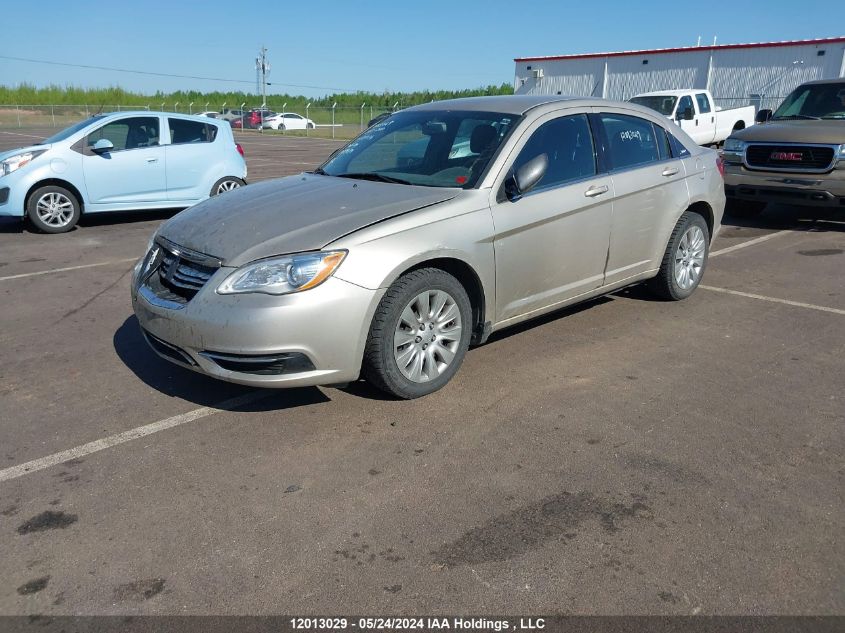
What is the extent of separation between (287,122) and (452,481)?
1941 inches

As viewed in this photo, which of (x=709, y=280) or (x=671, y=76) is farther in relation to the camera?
(x=671, y=76)

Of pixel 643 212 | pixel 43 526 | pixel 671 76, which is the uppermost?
pixel 671 76

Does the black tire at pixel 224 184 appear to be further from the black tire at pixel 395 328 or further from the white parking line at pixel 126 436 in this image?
the black tire at pixel 395 328

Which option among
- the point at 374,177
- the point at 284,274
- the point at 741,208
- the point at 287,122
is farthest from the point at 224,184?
the point at 287,122

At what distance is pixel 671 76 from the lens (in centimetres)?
3778

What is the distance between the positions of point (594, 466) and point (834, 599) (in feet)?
3.79

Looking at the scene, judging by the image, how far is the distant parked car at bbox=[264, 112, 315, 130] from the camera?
4897 cm

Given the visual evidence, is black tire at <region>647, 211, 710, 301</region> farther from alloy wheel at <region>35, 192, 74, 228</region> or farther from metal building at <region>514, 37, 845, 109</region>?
metal building at <region>514, 37, 845, 109</region>

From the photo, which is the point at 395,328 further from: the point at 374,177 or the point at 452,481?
the point at 374,177

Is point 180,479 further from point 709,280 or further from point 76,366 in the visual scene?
point 709,280

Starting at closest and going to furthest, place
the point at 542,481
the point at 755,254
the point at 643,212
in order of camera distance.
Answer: the point at 542,481 → the point at 643,212 → the point at 755,254

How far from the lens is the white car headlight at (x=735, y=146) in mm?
9773

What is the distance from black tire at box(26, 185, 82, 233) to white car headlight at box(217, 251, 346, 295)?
7.21 meters

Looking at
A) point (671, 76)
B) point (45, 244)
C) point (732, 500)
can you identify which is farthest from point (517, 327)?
point (671, 76)
